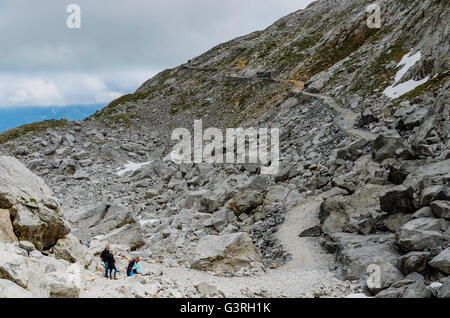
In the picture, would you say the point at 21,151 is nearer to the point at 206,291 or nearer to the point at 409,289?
the point at 206,291

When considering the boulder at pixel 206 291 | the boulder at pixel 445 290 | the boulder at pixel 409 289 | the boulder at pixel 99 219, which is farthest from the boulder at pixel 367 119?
the boulder at pixel 206 291

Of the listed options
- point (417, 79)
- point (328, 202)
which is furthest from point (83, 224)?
point (417, 79)

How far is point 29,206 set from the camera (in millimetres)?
16453

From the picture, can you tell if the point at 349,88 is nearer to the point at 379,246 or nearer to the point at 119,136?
the point at 379,246

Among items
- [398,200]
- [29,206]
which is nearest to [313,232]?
[398,200]

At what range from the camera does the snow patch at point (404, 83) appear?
4388 cm

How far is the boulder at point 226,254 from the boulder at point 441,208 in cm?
1170

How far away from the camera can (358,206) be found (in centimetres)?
2592

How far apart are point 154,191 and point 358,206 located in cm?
2888

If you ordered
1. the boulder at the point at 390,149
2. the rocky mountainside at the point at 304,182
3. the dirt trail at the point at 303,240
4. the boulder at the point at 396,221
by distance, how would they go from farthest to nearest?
the boulder at the point at 390,149 → the dirt trail at the point at 303,240 → the boulder at the point at 396,221 → the rocky mountainside at the point at 304,182

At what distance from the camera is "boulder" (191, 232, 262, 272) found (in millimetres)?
23000

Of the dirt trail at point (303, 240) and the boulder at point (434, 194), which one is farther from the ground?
the boulder at point (434, 194)

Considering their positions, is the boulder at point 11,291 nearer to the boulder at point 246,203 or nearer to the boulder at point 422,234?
the boulder at point 422,234

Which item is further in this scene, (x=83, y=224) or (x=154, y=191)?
(x=154, y=191)
